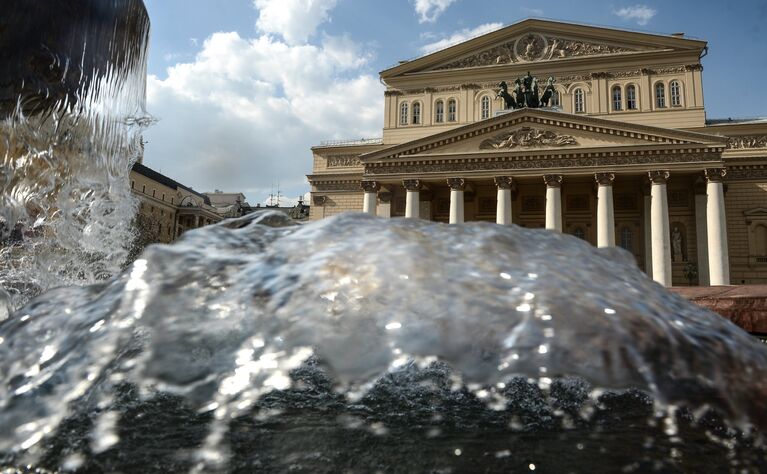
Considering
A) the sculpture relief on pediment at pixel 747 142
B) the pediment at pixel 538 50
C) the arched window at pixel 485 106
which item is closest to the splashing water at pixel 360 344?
the sculpture relief on pediment at pixel 747 142

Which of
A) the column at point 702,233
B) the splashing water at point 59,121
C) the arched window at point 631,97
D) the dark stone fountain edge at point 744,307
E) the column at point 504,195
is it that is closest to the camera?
the splashing water at point 59,121

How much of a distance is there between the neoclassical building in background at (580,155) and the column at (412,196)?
0.06m

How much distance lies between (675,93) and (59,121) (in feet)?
113

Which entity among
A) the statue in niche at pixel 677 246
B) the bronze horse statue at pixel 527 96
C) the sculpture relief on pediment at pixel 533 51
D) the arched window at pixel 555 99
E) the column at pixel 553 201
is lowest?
the statue in niche at pixel 677 246

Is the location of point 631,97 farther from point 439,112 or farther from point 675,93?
point 439,112

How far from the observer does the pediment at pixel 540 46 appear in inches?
1280

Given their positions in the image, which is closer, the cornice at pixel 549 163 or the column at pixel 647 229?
the cornice at pixel 549 163

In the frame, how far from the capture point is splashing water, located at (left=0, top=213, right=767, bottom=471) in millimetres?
1830

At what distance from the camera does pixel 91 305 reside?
221 cm

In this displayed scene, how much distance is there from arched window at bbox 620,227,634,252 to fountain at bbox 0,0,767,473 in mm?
29225

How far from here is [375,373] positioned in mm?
1878

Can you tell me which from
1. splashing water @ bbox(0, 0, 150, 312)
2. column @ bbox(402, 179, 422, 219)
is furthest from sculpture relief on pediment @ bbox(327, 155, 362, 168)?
splashing water @ bbox(0, 0, 150, 312)

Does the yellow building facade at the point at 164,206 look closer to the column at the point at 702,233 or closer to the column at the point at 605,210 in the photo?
the column at the point at 605,210

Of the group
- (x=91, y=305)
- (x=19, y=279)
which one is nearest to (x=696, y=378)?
(x=91, y=305)
